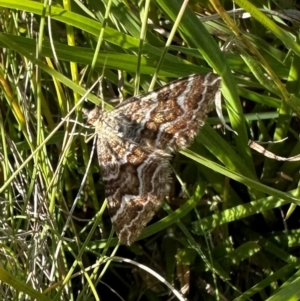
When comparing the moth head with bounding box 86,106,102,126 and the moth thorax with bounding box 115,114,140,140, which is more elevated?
the moth head with bounding box 86,106,102,126

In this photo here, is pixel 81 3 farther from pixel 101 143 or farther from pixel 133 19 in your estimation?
pixel 101 143

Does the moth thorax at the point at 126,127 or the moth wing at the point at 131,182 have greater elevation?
the moth thorax at the point at 126,127

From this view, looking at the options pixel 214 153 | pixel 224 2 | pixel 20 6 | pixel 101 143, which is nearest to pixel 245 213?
pixel 214 153

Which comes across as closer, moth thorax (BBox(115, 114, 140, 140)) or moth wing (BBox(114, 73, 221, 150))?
moth wing (BBox(114, 73, 221, 150))

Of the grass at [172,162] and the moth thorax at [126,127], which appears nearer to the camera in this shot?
the grass at [172,162]

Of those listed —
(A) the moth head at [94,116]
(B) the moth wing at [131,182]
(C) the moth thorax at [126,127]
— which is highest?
(A) the moth head at [94,116]
